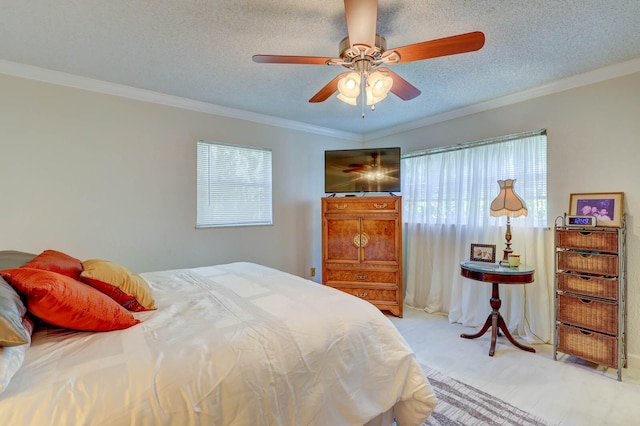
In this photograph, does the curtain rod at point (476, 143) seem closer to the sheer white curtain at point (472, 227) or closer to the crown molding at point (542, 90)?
the sheer white curtain at point (472, 227)

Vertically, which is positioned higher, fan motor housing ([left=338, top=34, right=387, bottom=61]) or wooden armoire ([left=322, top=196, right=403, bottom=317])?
fan motor housing ([left=338, top=34, right=387, bottom=61])

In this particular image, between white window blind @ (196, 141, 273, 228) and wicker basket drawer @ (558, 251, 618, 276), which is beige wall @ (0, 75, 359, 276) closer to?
white window blind @ (196, 141, 273, 228)

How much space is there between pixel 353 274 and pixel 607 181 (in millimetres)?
2584

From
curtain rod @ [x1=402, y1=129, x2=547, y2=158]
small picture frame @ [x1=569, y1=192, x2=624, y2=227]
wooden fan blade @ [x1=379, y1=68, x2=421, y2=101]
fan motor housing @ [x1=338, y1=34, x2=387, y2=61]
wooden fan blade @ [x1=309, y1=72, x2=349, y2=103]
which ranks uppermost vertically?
fan motor housing @ [x1=338, y1=34, x2=387, y2=61]

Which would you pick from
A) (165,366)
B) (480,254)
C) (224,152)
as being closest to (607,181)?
(480,254)

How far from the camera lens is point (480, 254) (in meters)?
3.09

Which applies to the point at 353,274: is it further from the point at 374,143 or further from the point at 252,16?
the point at 252,16

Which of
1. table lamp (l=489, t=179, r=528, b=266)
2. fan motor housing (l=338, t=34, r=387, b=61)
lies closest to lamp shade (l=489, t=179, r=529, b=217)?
table lamp (l=489, t=179, r=528, b=266)

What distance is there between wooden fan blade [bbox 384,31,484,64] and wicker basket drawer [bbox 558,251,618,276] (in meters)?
2.01

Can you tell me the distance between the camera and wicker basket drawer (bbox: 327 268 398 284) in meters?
3.65

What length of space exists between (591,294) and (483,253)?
87 centimetres

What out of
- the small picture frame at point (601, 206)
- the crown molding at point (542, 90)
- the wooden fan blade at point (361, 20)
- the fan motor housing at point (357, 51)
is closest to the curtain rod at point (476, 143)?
the crown molding at point (542, 90)

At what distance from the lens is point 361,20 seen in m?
1.43

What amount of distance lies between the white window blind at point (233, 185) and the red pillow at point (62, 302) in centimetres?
212
